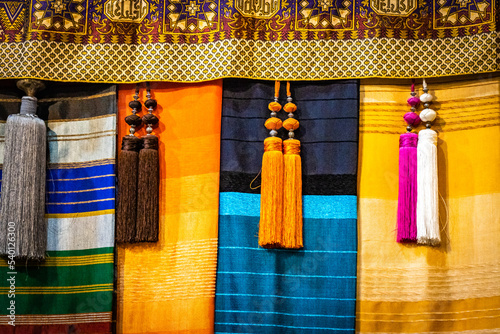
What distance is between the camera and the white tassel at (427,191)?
2.13m

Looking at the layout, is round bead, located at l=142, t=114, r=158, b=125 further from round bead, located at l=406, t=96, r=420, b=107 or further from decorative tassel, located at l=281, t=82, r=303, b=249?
round bead, located at l=406, t=96, r=420, b=107

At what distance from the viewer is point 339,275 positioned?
2.19m

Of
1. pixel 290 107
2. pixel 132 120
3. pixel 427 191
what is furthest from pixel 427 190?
pixel 132 120

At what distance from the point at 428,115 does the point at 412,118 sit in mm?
59

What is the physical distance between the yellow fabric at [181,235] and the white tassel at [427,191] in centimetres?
75

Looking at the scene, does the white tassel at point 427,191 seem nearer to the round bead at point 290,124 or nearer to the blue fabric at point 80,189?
the round bead at point 290,124

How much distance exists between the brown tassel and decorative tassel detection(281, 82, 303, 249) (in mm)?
570

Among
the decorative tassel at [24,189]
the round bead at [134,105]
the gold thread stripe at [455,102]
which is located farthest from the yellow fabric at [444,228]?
the decorative tassel at [24,189]

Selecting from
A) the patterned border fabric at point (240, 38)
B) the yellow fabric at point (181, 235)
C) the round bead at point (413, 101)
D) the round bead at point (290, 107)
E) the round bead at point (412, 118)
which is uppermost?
the patterned border fabric at point (240, 38)

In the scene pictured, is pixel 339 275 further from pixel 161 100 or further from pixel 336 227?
pixel 161 100

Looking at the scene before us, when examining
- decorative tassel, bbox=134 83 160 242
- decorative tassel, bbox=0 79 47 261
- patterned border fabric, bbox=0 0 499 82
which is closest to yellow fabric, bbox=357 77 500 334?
patterned border fabric, bbox=0 0 499 82

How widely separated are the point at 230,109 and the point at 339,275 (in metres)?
0.76

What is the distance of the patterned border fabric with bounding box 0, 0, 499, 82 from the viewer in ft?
7.45

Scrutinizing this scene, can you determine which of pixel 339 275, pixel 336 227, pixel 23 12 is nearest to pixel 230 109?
pixel 336 227
